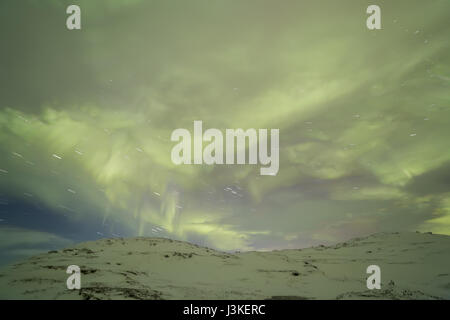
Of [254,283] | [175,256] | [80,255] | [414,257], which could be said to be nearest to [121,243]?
[80,255]

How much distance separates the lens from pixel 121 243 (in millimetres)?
15594

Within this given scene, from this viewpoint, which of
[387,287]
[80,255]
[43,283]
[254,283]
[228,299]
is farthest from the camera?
[80,255]

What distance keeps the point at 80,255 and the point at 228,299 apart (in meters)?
8.65

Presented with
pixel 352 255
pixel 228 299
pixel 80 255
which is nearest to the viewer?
pixel 228 299

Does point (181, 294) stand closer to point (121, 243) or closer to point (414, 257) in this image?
point (121, 243)
